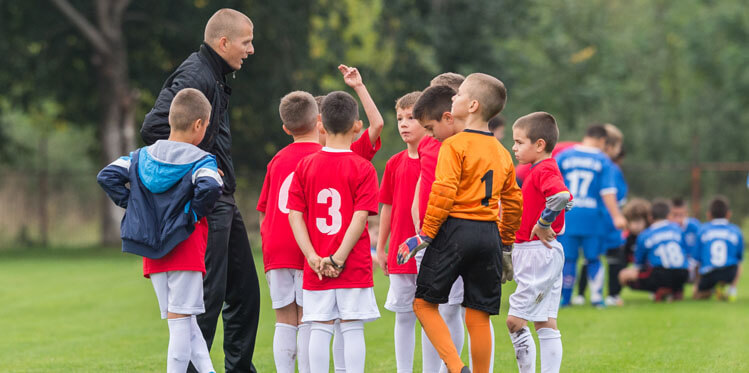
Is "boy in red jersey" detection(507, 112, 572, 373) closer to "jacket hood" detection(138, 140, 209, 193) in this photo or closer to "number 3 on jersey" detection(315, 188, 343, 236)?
"number 3 on jersey" detection(315, 188, 343, 236)

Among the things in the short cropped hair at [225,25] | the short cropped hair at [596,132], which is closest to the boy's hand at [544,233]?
the short cropped hair at [225,25]

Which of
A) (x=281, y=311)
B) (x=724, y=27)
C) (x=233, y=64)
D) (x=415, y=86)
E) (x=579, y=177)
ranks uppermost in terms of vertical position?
(x=724, y=27)

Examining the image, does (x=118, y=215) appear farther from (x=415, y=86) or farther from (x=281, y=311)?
(x=281, y=311)

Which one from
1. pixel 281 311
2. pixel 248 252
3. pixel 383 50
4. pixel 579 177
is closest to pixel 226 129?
pixel 248 252

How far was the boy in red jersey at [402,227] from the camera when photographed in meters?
5.70

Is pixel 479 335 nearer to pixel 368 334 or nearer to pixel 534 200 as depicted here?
pixel 534 200

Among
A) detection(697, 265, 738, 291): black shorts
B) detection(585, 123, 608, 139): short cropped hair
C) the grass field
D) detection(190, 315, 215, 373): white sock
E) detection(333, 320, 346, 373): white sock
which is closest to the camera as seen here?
detection(190, 315, 215, 373): white sock

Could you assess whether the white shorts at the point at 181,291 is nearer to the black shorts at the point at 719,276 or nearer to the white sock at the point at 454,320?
the white sock at the point at 454,320

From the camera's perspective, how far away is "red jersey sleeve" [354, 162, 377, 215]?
5.15m

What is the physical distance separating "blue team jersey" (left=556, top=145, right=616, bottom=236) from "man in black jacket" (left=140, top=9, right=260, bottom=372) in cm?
547

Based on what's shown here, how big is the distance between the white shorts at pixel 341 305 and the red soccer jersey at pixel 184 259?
25.5 inches

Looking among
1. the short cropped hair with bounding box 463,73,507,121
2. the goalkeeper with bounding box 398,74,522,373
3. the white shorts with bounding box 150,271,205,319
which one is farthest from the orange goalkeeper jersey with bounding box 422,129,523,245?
the white shorts with bounding box 150,271,205,319

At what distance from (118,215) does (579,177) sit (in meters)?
17.1

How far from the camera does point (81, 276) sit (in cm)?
1614
